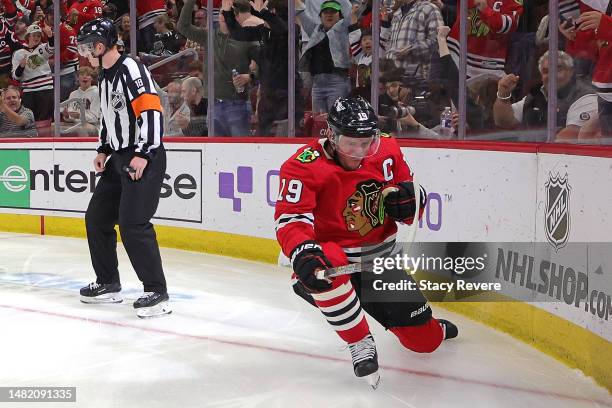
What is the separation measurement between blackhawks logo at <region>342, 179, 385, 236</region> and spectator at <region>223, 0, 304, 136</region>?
8.82 feet

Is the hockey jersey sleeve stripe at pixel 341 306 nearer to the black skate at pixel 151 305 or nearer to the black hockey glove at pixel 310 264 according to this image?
the black hockey glove at pixel 310 264

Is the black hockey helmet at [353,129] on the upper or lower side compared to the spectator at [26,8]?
lower

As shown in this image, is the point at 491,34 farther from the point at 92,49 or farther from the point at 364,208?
the point at 92,49

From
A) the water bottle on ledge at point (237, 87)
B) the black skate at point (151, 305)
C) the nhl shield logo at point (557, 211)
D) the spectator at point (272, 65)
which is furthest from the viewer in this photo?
the water bottle on ledge at point (237, 87)

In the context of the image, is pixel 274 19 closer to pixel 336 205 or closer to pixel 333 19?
pixel 333 19

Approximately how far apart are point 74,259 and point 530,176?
317 centimetres

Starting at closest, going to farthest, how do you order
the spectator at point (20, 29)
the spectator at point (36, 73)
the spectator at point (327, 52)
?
1. the spectator at point (327, 52)
2. the spectator at point (36, 73)
3. the spectator at point (20, 29)

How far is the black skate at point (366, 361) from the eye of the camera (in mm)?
2645

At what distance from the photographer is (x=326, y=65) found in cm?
523

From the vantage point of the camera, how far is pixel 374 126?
8.27 ft

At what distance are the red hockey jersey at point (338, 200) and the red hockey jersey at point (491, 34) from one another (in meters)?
1.32

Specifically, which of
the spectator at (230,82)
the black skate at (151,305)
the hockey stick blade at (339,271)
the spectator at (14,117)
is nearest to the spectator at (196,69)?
the spectator at (230,82)

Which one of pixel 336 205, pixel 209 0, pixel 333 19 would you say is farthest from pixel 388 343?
pixel 209 0

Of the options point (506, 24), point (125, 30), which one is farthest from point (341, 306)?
point (125, 30)
